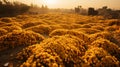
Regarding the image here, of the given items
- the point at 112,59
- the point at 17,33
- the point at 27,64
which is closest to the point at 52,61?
the point at 27,64

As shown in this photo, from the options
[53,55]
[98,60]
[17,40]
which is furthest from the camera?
[17,40]

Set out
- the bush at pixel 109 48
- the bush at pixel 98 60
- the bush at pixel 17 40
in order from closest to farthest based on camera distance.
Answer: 1. the bush at pixel 98 60
2. the bush at pixel 17 40
3. the bush at pixel 109 48

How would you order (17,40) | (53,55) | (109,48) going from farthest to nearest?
(109,48), (17,40), (53,55)

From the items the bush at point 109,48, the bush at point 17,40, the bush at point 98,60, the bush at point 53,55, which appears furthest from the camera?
the bush at point 109,48

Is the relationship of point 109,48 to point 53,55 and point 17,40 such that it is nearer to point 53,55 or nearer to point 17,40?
point 53,55

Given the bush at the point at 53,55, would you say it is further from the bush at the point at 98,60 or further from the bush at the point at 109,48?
the bush at the point at 109,48

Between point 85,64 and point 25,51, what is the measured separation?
4500 millimetres

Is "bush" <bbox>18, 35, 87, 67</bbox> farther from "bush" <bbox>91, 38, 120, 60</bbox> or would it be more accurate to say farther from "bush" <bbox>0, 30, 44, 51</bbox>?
"bush" <bbox>91, 38, 120, 60</bbox>

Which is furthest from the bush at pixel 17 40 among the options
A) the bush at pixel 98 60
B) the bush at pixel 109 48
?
the bush at pixel 109 48

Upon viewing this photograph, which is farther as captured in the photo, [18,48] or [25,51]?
[18,48]

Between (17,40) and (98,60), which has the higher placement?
(17,40)

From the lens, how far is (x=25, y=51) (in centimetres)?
1408

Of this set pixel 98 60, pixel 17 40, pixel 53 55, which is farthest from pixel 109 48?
Answer: pixel 17 40

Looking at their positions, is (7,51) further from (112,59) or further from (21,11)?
(21,11)
